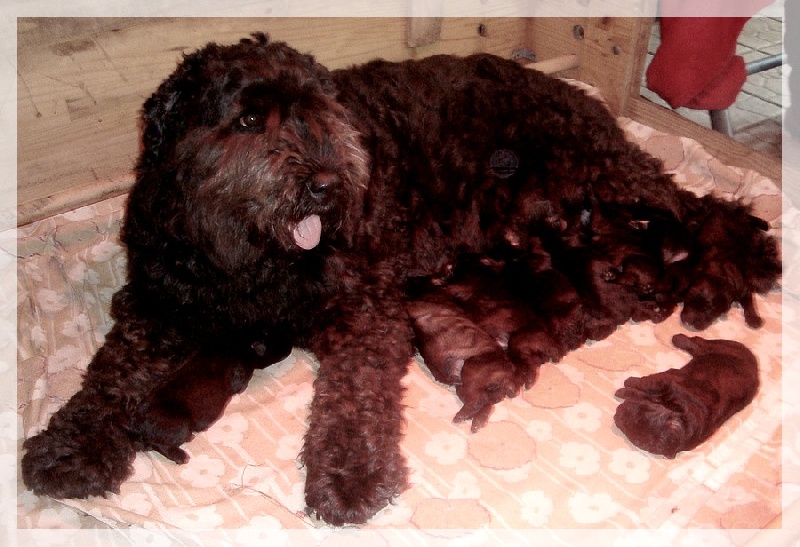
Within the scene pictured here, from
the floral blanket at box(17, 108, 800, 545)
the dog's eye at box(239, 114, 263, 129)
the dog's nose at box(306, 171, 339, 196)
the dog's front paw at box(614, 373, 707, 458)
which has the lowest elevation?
the floral blanket at box(17, 108, 800, 545)

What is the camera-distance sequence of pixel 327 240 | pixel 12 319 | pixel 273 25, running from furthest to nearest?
pixel 273 25
pixel 12 319
pixel 327 240

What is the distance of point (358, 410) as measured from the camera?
8.07ft

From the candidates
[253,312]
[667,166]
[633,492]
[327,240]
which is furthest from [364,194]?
[667,166]

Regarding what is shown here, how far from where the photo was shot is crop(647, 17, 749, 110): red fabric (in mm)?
3547

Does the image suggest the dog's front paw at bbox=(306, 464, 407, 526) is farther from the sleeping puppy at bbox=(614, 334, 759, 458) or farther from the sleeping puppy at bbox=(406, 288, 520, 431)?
the sleeping puppy at bbox=(614, 334, 759, 458)

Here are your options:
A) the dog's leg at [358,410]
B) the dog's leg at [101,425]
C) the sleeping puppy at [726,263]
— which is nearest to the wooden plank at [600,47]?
the sleeping puppy at [726,263]

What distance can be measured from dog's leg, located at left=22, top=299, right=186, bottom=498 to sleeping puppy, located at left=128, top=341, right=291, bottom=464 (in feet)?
0.34

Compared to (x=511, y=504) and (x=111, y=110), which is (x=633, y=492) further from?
(x=111, y=110)

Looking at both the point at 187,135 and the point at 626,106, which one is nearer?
the point at 187,135

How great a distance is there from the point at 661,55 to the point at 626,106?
520 mm

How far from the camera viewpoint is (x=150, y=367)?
262 cm

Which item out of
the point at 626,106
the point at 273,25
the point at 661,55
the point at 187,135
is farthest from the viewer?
the point at 626,106

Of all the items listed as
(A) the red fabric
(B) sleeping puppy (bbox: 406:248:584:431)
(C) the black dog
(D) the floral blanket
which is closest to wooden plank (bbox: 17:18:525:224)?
(D) the floral blanket

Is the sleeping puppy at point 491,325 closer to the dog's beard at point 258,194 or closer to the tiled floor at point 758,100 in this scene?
the dog's beard at point 258,194
